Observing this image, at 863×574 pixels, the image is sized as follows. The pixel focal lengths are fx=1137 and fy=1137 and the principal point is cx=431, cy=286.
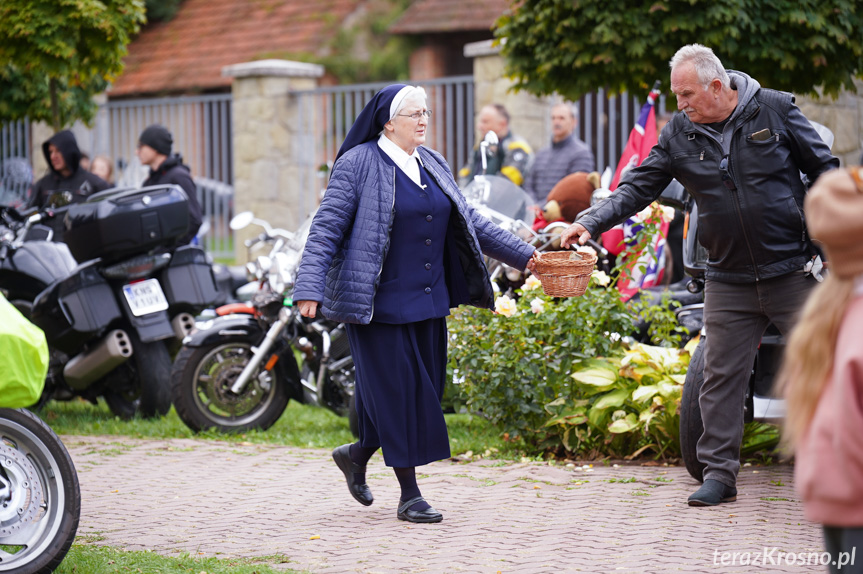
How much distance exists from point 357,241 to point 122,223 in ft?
10.5

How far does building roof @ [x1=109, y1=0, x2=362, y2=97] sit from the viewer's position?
23.3 m

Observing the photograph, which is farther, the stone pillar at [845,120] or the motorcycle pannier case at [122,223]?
the stone pillar at [845,120]

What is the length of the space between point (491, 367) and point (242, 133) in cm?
951

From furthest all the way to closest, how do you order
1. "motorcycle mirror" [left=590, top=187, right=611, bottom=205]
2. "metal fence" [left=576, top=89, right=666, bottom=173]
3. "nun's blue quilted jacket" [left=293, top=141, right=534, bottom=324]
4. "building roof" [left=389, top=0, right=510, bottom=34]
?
1. "building roof" [left=389, top=0, right=510, bottom=34]
2. "metal fence" [left=576, top=89, right=666, bottom=173]
3. "motorcycle mirror" [left=590, top=187, right=611, bottom=205]
4. "nun's blue quilted jacket" [left=293, top=141, right=534, bottom=324]

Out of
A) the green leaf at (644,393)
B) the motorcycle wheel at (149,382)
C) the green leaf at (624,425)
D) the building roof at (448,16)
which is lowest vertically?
the motorcycle wheel at (149,382)

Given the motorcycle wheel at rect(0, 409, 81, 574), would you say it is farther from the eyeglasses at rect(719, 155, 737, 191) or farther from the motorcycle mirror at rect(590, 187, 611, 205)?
the motorcycle mirror at rect(590, 187, 611, 205)

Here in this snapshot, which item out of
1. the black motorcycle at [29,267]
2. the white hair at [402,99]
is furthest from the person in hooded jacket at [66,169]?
the white hair at [402,99]

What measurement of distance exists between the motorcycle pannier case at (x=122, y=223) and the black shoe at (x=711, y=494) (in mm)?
4134

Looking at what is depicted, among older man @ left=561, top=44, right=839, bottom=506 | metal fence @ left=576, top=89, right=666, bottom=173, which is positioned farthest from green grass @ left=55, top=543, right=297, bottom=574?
metal fence @ left=576, top=89, right=666, bottom=173

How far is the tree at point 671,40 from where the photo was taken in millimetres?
7312

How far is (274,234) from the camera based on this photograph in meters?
7.59

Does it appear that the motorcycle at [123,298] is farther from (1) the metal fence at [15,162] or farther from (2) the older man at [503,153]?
(1) the metal fence at [15,162]

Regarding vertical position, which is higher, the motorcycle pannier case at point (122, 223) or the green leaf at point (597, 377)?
the motorcycle pannier case at point (122, 223)

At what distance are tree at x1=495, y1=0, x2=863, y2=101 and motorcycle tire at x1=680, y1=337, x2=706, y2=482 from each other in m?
2.85
